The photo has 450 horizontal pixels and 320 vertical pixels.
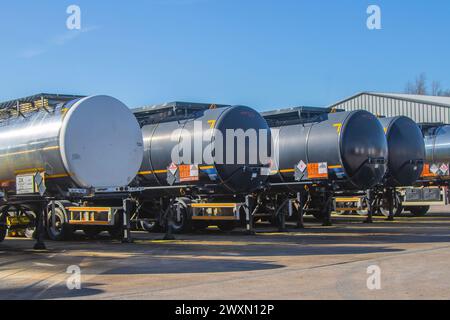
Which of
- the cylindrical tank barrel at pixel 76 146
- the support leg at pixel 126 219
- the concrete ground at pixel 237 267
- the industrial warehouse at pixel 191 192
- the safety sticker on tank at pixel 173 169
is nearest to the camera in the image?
the concrete ground at pixel 237 267

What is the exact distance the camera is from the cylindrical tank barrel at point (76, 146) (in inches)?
573

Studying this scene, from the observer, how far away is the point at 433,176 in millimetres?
25609

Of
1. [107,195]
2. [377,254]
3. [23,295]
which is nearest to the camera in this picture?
[23,295]

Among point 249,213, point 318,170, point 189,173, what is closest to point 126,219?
point 189,173

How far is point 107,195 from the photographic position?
15.7 m

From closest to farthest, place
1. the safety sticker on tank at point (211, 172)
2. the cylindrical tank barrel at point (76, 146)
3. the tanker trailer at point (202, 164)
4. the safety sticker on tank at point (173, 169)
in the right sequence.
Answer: the cylindrical tank barrel at point (76, 146), the safety sticker on tank at point (211, 172), the tanker trailer at point (202, 164), the safety sticker on tank at point (173, 169)

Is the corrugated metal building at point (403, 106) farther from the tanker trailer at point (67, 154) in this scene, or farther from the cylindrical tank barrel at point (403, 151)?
the tanker trailer at point (67, 154)

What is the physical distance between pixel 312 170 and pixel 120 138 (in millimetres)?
7073

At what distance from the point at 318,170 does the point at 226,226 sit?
10.9 feet

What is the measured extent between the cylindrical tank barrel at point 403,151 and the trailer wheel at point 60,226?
11540 millimetres

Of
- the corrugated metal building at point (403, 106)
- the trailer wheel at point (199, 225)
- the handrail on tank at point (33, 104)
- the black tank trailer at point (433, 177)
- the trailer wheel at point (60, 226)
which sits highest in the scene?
the corrugated metal building at point (403, 106)

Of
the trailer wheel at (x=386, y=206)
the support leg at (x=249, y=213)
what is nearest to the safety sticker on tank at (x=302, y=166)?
the support leg at (x=249, y=213)

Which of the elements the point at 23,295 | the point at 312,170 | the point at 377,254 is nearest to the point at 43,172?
the point at 23,295
